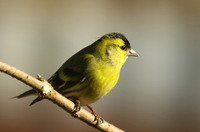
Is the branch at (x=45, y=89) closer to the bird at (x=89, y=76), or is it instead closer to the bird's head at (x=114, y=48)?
the bird at (x=89, y=76)

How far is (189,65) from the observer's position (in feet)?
32.4

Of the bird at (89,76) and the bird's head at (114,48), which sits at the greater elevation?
the bird's head at (114,48)

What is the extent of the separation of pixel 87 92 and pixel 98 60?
438 millimetres

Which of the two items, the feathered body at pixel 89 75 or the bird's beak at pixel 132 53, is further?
the bird's beak at pixel 132 53

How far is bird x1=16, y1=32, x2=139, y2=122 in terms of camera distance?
3.64 m

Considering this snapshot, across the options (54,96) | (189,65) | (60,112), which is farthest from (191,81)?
(54,96)

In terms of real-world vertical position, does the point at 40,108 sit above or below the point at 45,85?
below

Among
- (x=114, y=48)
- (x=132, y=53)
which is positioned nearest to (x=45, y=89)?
(x=114, y=48)

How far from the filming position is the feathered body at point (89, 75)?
3.64m

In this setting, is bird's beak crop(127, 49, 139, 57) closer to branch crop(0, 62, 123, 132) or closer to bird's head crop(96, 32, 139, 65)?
bird's head crop(96, 32, 139, 65)

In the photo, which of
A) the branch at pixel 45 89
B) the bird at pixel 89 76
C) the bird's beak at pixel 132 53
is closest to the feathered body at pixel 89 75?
the bird at pixel 89 76

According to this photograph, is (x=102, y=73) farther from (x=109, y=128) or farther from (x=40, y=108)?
(x=40, y=108)

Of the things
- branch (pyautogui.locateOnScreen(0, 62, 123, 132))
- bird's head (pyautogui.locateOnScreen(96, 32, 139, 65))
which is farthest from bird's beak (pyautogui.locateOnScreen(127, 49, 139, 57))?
branch (pyautogui.locateOnScreen(0, 62, 123, 132))

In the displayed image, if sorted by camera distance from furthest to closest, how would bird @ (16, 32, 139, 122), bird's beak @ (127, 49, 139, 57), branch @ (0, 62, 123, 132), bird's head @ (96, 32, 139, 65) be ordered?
bird's beak @ (127, 49, 139, 57) → bird's head @ (96, 32, 139, 65) → bird @ (16, 32, 139, 122) → branch @ (0, 62, 123, 132)
